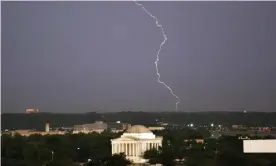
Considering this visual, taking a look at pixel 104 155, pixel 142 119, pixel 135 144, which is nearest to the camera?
pixel 104 155

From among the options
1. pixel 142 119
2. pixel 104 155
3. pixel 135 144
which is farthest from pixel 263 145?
pixel 142 119

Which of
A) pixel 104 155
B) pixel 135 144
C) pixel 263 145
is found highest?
pixel 263 145

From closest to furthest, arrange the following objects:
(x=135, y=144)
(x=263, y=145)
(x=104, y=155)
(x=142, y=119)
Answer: (x=263, y=145) < (x=104, y=155) < (x=135, y=144) < (x=142, y=119)

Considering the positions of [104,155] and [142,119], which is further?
[142,119]

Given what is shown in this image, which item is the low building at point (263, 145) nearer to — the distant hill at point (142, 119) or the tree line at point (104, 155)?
the tree line at point (104, 155)

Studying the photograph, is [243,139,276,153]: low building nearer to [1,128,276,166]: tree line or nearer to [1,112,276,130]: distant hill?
[1,128,276,166]: tree line

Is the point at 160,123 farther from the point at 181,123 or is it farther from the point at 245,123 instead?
the point at 245,123

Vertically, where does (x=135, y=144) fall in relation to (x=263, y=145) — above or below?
below

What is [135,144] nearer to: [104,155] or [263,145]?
[104,155]

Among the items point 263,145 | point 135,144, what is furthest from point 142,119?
point 263,145

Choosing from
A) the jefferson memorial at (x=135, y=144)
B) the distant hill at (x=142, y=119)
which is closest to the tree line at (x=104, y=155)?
the jefferson memorial at (x=135, y=144)

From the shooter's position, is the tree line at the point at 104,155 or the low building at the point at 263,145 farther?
the tree line at the point at 104,155

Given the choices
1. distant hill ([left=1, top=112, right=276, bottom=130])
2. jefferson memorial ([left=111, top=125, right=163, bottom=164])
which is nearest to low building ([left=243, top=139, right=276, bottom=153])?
jefferson memorial ([left=111, top=125, right=163, bottom=164])
